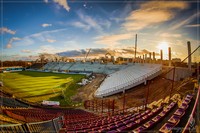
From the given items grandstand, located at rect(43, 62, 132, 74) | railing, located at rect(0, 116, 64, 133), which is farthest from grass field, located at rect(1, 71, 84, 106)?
grandstand, located at rect(43, 62, 132, 74)

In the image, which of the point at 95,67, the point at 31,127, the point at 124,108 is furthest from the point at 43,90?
the point at 95,67

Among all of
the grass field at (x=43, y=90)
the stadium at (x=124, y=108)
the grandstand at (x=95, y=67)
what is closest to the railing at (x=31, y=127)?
the stadium at (x=124, y=108)

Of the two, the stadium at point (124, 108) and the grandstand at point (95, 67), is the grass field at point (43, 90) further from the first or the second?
the grandstand at point (95, 67)

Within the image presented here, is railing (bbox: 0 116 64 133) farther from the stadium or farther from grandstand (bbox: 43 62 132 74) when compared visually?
grandstand (bbox: 43 62 132 74)

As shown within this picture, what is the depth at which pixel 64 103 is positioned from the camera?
72.1 feet

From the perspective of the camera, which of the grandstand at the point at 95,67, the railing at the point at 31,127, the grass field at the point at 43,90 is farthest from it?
the grandstand at the point at 95,67

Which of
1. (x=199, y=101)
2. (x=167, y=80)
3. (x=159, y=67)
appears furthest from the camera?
(x=159, y=67)

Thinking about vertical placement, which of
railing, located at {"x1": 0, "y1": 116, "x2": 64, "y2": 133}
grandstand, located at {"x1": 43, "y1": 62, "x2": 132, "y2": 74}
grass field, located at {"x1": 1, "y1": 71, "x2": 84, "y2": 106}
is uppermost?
grandstand, located at {"x1": 43, "y1": 62, "x2": 132, "y2": 74}

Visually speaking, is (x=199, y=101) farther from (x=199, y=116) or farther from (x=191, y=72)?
(x=191, y=72)

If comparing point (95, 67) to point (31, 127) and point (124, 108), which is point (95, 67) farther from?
point (31, 127)

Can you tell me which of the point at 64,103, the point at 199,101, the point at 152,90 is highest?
the point at 199,101

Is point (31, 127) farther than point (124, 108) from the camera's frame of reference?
No

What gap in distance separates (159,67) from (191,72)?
7654 mm

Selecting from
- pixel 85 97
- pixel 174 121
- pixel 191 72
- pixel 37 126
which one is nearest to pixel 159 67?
pixel 191 72
